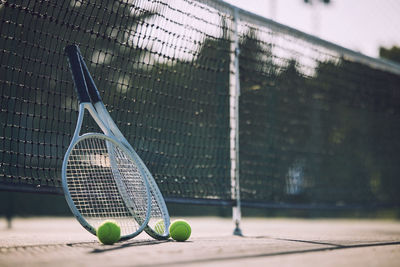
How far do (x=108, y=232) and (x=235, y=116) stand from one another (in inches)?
95.5

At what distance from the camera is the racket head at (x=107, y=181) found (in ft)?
11.5

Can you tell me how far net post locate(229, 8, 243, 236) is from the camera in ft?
16.9

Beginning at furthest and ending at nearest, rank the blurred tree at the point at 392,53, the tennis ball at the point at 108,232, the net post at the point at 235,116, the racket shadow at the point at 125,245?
1. the blurred tree at the point at 392,53
2. the net post at the point at 235,116
3. the tennis ball at the point at 108,232
4. the racket shadow at the point at 125,245

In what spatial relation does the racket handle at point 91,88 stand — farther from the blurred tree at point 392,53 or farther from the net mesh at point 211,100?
the blurred tree at point 392,53

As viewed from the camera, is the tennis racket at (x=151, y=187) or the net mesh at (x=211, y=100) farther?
the net mesh at (x=211, y=100)

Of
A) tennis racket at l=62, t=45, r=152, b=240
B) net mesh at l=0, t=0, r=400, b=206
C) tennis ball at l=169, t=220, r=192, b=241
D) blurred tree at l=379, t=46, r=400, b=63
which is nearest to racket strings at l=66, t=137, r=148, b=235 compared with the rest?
tennis racket at l=62, t=45, r=152, b=240

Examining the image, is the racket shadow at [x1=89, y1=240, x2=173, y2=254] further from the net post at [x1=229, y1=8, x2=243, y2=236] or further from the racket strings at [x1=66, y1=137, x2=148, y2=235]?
the net post at [x1=229, y1=8, x2=243, y2=236]

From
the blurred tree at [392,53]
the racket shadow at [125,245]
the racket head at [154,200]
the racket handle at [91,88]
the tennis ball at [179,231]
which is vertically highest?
the blurred tree at [392,53]

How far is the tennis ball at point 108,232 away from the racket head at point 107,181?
23cm

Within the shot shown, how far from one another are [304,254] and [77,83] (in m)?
1.96

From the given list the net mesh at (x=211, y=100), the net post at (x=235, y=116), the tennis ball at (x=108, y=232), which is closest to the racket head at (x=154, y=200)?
the tennis ball at (x=108, y=232)

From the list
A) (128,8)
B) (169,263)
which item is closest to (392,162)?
(128,8)

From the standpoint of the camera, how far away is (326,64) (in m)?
6.82

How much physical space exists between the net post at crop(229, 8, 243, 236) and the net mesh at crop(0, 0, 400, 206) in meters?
0.07
